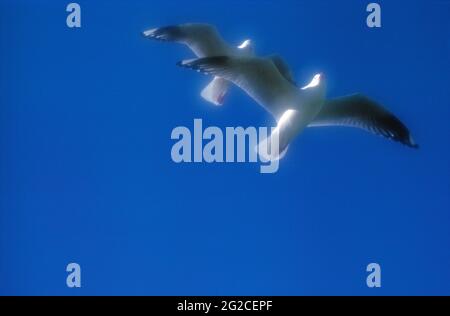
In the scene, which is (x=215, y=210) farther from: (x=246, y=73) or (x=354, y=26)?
(x=354, y=26)

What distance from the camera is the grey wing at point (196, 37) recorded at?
1343 mm

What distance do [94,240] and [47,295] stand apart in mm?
128

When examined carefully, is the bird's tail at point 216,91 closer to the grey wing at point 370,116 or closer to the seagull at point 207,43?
the seagull at point 207,43

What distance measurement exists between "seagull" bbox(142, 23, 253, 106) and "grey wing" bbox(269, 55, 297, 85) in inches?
1.8

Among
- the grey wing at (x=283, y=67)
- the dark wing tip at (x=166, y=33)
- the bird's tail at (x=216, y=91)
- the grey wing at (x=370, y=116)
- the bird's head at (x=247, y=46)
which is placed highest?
the dark wing tip at (x=166, y=33)

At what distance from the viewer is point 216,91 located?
4.42 ft

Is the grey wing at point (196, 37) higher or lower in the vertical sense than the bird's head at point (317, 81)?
higher

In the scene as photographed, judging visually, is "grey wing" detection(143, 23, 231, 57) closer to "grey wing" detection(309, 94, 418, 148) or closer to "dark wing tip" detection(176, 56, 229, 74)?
"dark wing tip" detection(176, 56, 229, 74)

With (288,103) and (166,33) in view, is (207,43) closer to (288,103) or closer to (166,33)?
(166,33)

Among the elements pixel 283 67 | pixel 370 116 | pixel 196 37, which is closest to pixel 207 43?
pixel 196 37

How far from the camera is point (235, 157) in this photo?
135 cm

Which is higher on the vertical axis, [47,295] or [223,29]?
[223,29]

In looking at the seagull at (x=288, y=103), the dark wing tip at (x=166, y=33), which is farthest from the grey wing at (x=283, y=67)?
the dark wing tip at (x=166, y=33)
